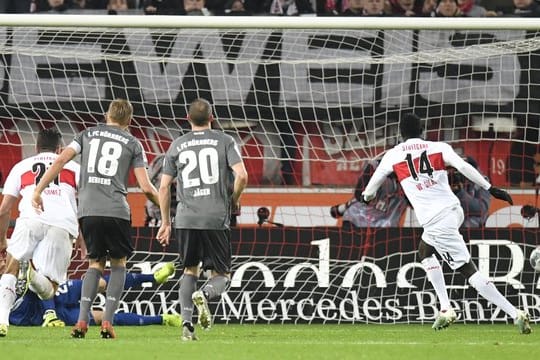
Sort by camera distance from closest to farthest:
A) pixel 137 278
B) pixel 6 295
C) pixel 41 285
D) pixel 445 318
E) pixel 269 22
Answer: pixel 6 295 < pixel 445 318 < pixel 41 285 < pixel 137 278 < pixel 269 22

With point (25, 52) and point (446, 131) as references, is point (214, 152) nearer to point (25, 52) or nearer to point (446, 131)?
point (25, 52)

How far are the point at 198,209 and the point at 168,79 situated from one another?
5979 millimetres

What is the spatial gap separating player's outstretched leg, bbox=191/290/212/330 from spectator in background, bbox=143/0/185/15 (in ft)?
A: 25.9

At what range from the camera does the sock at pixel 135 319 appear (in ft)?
43.0

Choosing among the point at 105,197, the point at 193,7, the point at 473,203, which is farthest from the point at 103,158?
the point at 193,7

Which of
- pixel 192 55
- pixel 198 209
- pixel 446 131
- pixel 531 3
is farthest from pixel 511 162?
pixel 198 209

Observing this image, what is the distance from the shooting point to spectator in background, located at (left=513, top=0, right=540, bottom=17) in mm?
17688

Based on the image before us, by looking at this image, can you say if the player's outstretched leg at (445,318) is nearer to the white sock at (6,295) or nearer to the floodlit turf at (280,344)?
the floodlit turf at (280,344)

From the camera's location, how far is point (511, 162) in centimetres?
1661

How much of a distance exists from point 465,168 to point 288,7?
647cm

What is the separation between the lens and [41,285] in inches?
497

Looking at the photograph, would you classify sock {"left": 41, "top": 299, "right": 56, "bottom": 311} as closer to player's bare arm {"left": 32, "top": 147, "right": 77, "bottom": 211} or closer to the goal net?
player's bare arm {"left": 32, "top": 147, "right": 77, "bottom": 211}

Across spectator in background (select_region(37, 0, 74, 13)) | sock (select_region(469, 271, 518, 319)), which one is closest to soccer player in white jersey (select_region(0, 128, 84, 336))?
sock (select_region(469, 271, 518, 319))

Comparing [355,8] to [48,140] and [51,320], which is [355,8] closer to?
[48,140]
